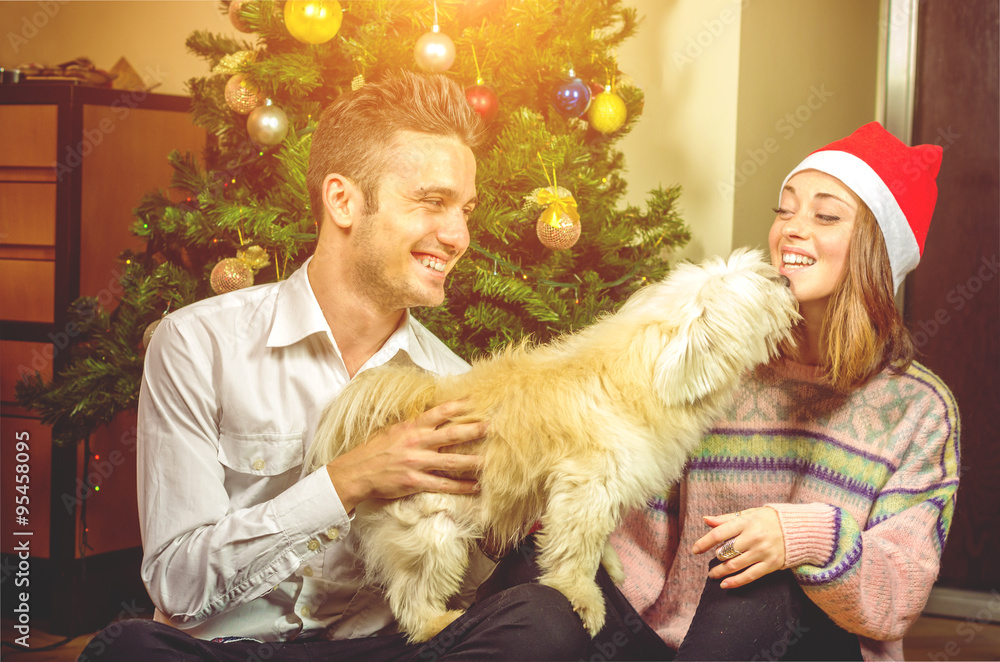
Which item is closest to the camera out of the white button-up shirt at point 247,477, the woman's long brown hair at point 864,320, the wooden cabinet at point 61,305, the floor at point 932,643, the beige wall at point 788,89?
the white button-up shirt at point 247,477

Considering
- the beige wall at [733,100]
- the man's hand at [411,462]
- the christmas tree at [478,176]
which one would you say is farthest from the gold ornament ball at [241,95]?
the beige wall at [733,100]

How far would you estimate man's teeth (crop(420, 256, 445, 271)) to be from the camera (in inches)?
61.6

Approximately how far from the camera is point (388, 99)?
1624 mm

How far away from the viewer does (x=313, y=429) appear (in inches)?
59.4

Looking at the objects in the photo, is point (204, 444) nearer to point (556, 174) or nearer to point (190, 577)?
point (190, 577)

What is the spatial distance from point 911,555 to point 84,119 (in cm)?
298

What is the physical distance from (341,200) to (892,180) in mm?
1115

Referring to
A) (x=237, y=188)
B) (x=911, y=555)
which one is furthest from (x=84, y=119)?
(x=911, y=555)

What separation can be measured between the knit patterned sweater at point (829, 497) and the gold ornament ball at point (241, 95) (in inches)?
58.8

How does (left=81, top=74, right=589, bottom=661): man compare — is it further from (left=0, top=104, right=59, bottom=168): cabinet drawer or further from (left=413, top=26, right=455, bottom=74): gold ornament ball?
(left=0, top=104, right=59, bottom=168): cabinet drawer

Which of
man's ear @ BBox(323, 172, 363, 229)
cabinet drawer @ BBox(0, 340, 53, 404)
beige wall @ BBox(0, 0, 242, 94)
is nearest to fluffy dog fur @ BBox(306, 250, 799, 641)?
man's ear @ BBox(323, 172, 363, 229)

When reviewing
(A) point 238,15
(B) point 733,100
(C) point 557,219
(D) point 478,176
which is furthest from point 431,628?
(B) point 733,100

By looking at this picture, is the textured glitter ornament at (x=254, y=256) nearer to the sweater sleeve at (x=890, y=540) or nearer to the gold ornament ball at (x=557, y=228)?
the gold ornament ball at (x=557, y=228)

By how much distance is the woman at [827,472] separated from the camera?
1282mm
